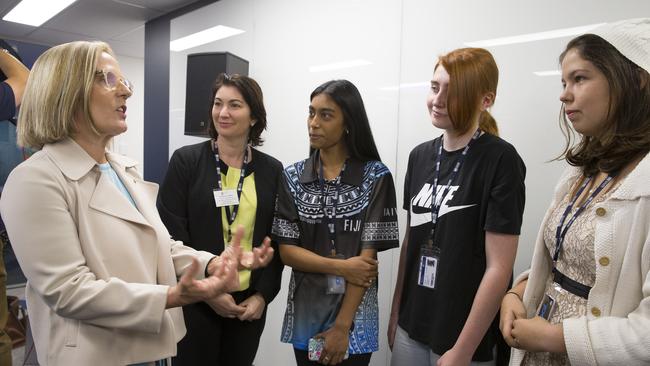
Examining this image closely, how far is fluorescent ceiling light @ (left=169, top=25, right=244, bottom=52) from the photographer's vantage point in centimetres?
443

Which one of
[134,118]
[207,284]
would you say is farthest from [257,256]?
[134,118]

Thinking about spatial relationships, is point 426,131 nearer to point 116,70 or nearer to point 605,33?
point 605,33

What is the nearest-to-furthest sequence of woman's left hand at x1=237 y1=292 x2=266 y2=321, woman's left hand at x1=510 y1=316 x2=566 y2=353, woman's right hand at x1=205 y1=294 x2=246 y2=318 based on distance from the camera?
woman's left hand at x1=510 y1=316 x2=566 y2=353
woman's right hand at x1=205 y1=294 x2=246 y2=318
woman's left hand at x1=237 y1=292 x2=266 y2=321

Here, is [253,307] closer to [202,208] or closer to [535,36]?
[202,208]

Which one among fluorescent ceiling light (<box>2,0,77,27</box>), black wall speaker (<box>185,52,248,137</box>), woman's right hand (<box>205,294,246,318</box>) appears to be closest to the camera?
woman's right hand (<box>205,294,246,318</box>)

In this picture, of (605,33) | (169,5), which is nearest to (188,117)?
(169,5)

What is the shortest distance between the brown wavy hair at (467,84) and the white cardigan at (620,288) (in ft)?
2.28

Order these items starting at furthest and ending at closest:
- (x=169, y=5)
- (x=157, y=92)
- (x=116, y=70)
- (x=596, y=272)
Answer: (x=157, y=92), (x=169, y=5), (x=116, y=70), (x=596, y=272)

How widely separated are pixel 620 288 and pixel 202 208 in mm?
1635

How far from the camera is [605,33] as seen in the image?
1.13 meters

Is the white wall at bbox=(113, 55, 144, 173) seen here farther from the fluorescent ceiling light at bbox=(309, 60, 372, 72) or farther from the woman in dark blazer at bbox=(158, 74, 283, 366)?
the woman in dark blazer at bbox=(158, 74, 283, 366)

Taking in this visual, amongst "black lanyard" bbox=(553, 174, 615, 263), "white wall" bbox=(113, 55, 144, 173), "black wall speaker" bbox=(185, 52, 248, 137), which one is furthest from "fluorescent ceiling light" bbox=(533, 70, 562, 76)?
"white wall" bbox=(113, 55, 144, 173)

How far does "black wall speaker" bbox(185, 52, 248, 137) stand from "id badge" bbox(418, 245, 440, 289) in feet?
8.49

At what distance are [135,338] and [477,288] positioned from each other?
1.19 m
